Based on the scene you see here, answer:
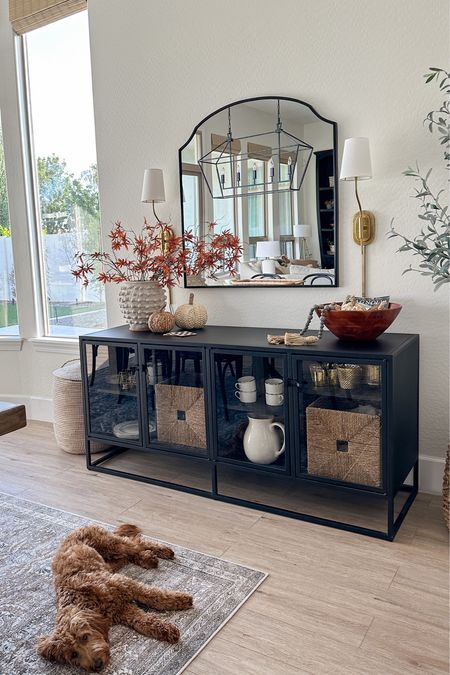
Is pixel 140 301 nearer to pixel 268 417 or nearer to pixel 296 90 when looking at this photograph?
pixel 268 417

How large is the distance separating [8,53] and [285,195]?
236 centimetres

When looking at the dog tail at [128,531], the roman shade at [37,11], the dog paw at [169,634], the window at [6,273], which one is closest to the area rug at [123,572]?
the dog paw at [169,634]

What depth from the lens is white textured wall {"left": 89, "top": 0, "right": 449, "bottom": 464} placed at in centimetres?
261

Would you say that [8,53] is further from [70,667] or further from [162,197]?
[70,667]

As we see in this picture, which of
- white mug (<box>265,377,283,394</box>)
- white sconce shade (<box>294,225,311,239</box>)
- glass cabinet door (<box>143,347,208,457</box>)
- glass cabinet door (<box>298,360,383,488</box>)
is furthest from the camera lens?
white sconce shade (<box>294,225,311,239</box>)

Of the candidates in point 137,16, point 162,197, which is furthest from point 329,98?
point 137,16

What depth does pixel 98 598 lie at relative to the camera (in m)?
1.86

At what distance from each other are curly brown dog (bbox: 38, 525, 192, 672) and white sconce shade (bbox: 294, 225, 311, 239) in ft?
5.35

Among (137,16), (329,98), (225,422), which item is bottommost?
(225,422)

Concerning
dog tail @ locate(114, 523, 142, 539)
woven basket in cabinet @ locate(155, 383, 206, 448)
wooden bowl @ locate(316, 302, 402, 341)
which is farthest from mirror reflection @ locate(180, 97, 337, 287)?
dog tail @ locate(114, 523, 142, 539)

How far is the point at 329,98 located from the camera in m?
2.79

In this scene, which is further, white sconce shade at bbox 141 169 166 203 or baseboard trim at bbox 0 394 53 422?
baseboard trim at bbox 0 394 53 422

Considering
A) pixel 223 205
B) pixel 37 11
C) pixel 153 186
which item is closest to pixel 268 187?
pixel 223 205

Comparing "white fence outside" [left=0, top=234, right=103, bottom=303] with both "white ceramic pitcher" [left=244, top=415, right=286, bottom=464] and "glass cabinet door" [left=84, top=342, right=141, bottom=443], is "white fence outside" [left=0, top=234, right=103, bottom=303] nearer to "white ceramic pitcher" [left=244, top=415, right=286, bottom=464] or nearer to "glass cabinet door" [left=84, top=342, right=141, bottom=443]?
"glass cabinet door" [left=84, top=342, right=141, bottom=443]
